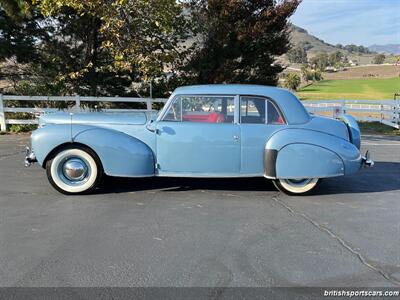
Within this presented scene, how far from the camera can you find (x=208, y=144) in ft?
20.8

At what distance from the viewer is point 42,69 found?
631 inches

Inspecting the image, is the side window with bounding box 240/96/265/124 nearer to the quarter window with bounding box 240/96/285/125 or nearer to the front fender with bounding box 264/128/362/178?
the quarter window with bounding box 240/96/285/125

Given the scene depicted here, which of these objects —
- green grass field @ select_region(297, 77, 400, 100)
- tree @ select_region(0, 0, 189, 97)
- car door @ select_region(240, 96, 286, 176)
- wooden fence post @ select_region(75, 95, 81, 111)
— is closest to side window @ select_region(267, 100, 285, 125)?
car door @ select_region(240, 96, 286, 176)

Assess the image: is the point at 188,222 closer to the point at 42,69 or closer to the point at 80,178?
the point at 80,178

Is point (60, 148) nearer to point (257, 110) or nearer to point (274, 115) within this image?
point (257, 110)

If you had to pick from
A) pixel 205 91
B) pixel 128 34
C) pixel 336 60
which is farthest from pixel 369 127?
pixel 336 60

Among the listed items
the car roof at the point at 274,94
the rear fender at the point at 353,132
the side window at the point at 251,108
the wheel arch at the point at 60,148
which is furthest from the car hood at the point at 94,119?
the rear fender at the point at 353,132

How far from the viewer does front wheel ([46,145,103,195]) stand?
6.39 meters

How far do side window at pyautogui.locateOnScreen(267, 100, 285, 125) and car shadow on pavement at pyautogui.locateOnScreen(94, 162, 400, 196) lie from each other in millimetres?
1109

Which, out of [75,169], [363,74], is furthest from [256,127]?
[363,74]

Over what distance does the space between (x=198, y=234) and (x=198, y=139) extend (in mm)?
1805

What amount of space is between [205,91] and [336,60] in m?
194

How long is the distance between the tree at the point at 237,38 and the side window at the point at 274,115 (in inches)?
373

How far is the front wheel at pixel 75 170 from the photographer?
251 inches
